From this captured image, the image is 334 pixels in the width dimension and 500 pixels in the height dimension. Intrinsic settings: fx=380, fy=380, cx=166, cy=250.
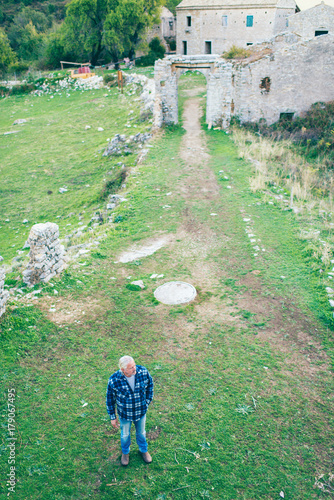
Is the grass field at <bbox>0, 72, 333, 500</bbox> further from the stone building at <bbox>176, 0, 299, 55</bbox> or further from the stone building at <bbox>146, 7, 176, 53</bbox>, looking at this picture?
the stone building at <bbox>146, 7, 176, 53</bbox>

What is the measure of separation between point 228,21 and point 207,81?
67.3 ft

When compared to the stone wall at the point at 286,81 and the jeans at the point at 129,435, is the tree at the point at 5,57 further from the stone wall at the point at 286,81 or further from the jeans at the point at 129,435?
the jeans at the point at 129,435

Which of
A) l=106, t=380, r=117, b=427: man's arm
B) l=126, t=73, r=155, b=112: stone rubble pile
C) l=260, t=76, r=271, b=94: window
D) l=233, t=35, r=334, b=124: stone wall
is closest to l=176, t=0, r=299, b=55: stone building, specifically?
l=126, t=73, r=155, b=112: stone rubble pile

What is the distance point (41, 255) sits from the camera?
23.3 feet

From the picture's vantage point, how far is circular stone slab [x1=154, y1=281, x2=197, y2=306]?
6976 millimetres

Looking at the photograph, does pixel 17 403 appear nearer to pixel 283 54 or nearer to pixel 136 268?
pixel 136 268

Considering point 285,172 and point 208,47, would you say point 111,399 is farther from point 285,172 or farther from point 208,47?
point 208,47

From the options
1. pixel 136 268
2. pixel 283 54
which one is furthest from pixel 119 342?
pixel 283 54

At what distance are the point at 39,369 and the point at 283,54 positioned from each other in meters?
17.9

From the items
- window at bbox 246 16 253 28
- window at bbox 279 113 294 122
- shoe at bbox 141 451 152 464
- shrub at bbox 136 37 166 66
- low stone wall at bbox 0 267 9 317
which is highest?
window at bbox 246 16 253 28

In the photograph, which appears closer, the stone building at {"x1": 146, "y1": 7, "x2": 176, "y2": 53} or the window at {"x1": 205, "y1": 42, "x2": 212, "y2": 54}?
the window at {"x1": 205, "y1": 42, "x2": 212, "y2": 54}

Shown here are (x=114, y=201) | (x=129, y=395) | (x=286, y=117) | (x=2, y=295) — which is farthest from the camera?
(x=286, y=117)

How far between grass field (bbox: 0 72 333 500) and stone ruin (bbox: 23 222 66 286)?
0.25 metres

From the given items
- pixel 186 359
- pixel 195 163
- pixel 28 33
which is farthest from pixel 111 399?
pixel 28 33
